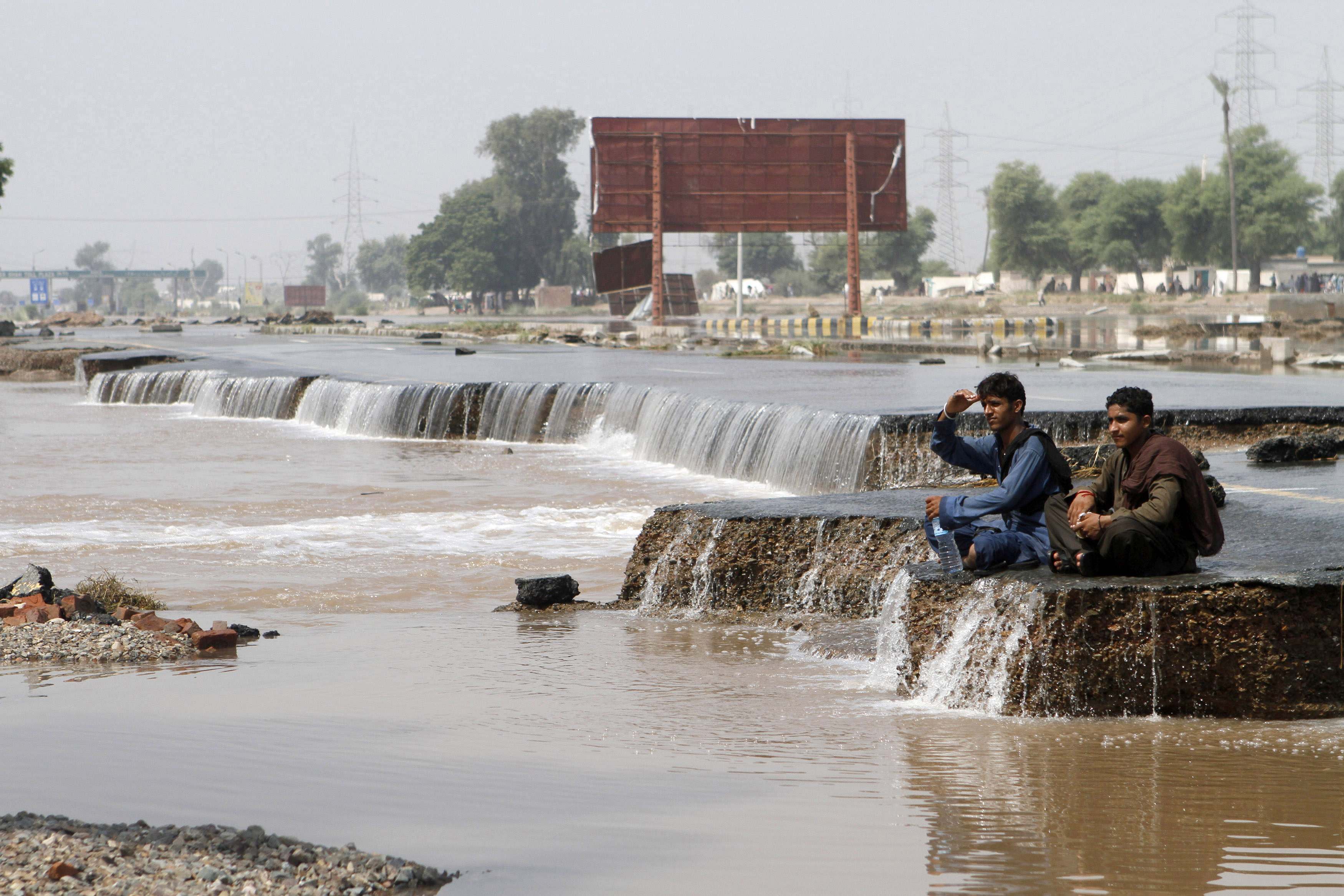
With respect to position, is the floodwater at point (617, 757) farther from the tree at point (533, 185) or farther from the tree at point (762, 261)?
the tree at point (762, 261)

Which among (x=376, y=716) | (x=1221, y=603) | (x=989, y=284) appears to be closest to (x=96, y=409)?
(x=376, y=716)

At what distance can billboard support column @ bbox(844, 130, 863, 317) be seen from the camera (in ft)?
190

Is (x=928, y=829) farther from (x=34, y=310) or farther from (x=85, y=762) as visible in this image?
(x=34, y=310)

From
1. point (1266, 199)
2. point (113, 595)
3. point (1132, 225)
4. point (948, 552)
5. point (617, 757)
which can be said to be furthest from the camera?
point (1132, 225)

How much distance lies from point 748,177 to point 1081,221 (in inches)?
2089

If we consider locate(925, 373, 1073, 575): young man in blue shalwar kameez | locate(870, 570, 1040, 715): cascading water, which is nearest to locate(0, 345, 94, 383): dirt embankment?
locate(870, 570, 1040, 715): cascading water

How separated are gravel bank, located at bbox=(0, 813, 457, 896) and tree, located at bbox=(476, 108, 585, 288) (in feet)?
438

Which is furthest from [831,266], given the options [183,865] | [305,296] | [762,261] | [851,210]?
[183,865]

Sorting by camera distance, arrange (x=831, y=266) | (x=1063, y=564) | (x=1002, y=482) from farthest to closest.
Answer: (x=831, y=266) → (x=1002, y=482) → (x=1063, y=564)

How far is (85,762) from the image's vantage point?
5.83 meters

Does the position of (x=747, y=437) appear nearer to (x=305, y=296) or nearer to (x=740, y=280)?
(x=740, y=280)

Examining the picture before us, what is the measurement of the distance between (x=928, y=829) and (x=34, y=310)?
181775 millimetres

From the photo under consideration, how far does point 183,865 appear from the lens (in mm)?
4301

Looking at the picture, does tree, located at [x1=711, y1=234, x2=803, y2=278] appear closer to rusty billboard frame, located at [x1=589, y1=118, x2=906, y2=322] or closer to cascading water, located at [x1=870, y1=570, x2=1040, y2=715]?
rusty billboard frame, located at [x1=589, y1=118, x2=906, y2=322]
